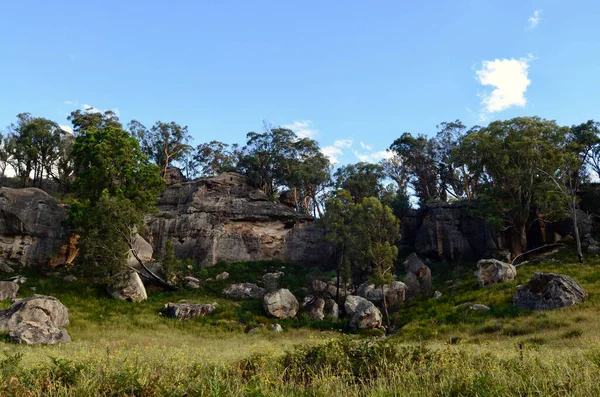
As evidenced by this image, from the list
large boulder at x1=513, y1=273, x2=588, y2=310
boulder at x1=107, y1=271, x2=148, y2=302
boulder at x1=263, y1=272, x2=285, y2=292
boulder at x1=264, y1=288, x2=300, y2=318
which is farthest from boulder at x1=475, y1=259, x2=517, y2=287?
boulder at x1=107, y1=271, x2=148, y2=302

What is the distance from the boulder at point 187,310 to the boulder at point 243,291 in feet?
18.2

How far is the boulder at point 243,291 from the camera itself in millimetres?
35519

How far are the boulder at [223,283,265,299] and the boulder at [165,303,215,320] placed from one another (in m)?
5.55

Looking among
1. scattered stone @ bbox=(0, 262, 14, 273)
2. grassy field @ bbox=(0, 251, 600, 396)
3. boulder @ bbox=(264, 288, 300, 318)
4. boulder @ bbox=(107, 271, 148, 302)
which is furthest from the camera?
scattered stone @ bbox=(0, 262, 14, 273)

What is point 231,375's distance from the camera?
30.8 ft

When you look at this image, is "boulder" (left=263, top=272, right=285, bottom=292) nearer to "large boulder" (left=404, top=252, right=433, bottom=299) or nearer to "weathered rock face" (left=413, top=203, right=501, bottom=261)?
"large boulder" (left=404, top=252, right=433, bottom=299)

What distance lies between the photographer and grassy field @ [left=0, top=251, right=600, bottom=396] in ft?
24.3

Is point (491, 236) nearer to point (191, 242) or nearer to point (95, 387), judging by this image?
point (191, 242)

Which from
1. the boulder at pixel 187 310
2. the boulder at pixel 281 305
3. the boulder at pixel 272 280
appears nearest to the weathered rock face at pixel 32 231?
the boulder at pixel 187 310

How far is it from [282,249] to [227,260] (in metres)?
7.16

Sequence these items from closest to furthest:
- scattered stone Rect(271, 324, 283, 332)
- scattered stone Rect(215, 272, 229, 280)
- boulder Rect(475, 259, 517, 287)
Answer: scattered stone Rect(271, 324, 283, 332), boulder Rect(475, 259, 517, 287), scattered stone Rect(215, 272, 229, 280)

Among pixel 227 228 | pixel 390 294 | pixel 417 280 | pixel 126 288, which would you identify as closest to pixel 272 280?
pixel 227 228

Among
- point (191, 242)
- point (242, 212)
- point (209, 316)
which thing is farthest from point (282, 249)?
point (209, 316)

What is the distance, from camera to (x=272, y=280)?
129ft
